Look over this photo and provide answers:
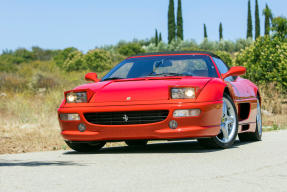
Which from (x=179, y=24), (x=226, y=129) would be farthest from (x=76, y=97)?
(x=179, y=24)

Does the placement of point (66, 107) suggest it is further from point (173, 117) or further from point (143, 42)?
point (143, 42)

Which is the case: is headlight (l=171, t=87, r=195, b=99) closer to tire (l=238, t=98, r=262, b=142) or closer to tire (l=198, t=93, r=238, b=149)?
tire (l=198, t=93, r=238, b=149)

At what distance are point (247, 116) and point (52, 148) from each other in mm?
3231

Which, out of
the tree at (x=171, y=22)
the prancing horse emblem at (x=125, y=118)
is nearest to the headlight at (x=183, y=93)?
the prancing horse emblem at (x=125, y=118)

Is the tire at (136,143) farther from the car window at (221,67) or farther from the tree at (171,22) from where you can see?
the tree at (171,22)

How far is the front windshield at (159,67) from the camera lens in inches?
334

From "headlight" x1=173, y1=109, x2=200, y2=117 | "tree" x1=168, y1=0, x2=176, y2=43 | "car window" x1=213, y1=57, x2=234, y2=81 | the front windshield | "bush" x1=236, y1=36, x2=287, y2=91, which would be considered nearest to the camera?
"headlight" x1=173, y1=109, x2=200, y2=117

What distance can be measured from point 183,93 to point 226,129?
1084 mm

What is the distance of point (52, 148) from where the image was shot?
9.33 m

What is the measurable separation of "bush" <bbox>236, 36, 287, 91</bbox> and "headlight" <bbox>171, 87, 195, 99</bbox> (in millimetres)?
13344

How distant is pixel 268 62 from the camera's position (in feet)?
69.7

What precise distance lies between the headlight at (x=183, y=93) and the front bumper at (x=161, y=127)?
14 cm

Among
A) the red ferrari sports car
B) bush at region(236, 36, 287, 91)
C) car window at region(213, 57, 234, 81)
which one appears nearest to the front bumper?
the red ferrari sports car

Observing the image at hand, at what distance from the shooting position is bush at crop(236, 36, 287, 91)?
20.7 meters
